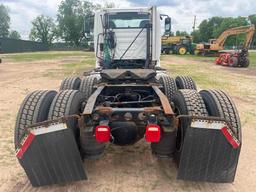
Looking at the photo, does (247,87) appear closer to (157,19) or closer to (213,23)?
(157,19)

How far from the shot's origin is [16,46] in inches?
2073

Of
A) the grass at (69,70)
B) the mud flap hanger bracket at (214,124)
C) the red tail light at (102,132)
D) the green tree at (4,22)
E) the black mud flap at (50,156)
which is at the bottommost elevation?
the grass at (69,70)

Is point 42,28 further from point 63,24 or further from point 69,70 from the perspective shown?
point 69,70

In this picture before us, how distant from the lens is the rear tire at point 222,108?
319cm

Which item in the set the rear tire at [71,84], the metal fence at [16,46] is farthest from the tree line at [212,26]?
the rear tire at [71,84]

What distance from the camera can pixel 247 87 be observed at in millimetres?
10859

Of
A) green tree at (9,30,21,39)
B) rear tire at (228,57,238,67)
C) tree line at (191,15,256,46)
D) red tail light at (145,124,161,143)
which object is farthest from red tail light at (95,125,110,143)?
green tree at (9,30,21,39)

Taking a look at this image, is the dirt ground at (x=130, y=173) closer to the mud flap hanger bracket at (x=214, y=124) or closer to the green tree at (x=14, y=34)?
the mud flap hanger bracket at (x=214, y=124)

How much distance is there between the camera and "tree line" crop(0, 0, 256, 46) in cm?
7425

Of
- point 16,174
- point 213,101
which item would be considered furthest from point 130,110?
point 16,174

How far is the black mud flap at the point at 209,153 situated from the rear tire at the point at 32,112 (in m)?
1.66

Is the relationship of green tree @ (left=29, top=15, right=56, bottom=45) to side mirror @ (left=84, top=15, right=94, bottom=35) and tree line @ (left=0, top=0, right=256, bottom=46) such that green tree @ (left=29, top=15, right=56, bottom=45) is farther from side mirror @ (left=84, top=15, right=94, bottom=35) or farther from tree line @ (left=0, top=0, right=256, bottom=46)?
side mirror @ (left=84, top=15, right=94, bottom=35)

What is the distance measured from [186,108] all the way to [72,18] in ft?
249

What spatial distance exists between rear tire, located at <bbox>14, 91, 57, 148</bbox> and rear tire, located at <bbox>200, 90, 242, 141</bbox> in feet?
6.31
